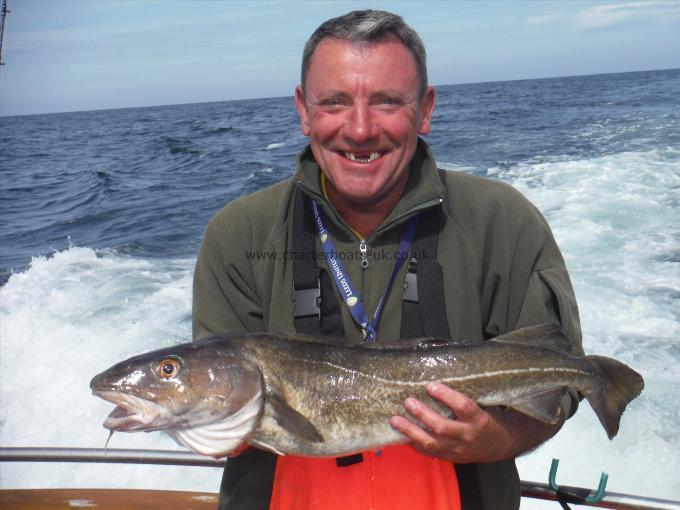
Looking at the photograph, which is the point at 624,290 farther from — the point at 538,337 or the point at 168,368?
the point at 168,368

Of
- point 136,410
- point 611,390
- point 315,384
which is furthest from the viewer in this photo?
point 611,390

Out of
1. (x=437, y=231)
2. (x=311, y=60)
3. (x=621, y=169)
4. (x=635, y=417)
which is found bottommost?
(x=635, y=417)

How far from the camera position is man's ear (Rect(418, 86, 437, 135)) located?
2.91 m

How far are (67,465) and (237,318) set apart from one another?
13.3ft

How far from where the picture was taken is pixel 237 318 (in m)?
2.93

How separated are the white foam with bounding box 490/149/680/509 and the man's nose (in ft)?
12.8

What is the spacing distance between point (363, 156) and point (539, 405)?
1274 millimetres

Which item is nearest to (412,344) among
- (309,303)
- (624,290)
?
(309,303)

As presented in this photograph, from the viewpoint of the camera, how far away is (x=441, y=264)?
2727 millimetres

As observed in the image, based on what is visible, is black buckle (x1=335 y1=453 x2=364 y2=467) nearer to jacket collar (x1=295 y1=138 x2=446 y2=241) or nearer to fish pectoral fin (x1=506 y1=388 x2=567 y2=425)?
fish pectoral fin (x1=506 y1=388 x2=567 y2=425)

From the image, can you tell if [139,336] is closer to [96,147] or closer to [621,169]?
[621,169]

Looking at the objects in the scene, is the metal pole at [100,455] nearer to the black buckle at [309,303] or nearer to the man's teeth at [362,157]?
the black buckle at [309,303]

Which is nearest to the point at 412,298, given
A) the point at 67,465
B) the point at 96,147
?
the point at 67,465

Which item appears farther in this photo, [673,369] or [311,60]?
[673,369]
